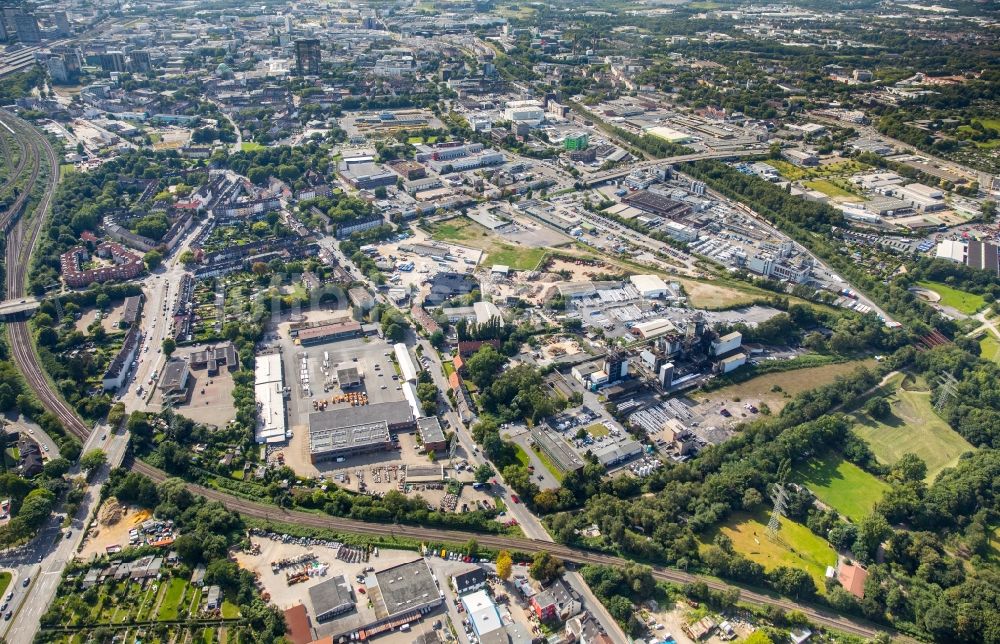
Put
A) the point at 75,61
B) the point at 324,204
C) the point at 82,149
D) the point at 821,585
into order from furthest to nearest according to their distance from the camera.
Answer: the point at 75,61 < the point at 82,149 < the point at 324,204 < the point at 821,585

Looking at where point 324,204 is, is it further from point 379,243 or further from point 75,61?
point 75,61

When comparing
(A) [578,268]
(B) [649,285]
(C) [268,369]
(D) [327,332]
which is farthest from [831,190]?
(C) [268,369]

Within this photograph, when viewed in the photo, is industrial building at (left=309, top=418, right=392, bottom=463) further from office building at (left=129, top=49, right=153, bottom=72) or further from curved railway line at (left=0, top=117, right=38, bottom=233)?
office building at (left=129, top=49, right=153, bottom=72)

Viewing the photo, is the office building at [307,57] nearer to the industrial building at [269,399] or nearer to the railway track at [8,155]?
the railway track at [8,155]

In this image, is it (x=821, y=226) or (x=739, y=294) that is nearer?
(x=739, y=294)

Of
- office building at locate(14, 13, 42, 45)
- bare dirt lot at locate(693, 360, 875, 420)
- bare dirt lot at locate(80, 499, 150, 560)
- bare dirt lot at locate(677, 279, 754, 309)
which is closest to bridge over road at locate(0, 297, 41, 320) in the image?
bare dirt lot at locate(80, 499, 150, 560)

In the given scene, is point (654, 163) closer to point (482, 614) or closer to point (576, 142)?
point (576, 142)

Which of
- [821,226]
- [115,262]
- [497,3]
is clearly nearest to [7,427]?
[115,262]
